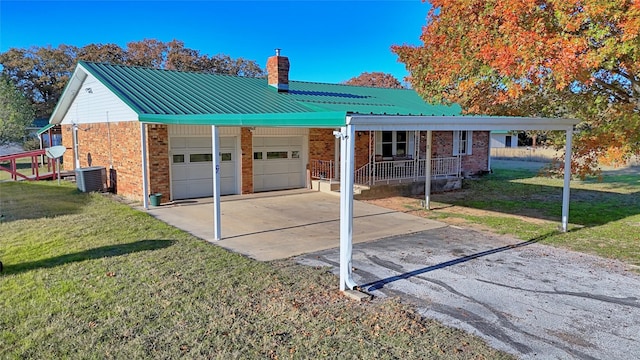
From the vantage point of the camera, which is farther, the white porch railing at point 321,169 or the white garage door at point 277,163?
the white porch railing at point 321,169

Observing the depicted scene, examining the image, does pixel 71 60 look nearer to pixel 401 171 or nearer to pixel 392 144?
pixel 392 144

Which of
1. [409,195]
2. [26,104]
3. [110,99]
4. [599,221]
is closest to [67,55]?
[26,104]

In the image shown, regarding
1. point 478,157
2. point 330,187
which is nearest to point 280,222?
point 330,187

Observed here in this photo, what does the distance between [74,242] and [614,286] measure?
870cm

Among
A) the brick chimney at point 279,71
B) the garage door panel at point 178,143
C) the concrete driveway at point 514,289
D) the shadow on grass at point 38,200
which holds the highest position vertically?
the brick chimney at point 279,71

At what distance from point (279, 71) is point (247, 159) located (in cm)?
442

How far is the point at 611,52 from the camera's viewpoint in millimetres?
6793

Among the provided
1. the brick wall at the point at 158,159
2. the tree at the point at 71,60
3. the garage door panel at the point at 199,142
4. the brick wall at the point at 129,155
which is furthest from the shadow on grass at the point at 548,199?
the tree at the point at 71,60

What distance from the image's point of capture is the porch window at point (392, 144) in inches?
687

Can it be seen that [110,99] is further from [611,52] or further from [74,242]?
[611,52]

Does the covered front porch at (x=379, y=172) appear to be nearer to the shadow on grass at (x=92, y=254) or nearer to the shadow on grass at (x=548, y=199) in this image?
the shadow on grass at (x=548, y=199)

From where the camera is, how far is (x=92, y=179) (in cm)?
1383

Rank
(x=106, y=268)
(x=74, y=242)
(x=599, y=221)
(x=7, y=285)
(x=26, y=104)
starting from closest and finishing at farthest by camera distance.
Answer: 1. (x=7, y=285)
2. (x=106, y=268)
3. (x=74, y=242)
4. (x=599, y=221)
5. (x=26, y=104)

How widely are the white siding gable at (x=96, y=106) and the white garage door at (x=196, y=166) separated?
1.66 m
